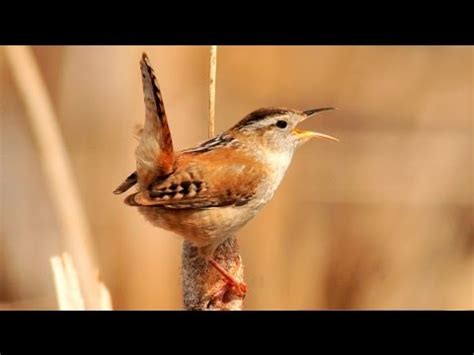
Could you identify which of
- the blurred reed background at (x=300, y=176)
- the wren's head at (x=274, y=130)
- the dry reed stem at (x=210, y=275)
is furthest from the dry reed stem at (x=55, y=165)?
the wren's head at (x=274, y=130)

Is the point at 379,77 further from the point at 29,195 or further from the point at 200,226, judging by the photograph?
the point at 29,195

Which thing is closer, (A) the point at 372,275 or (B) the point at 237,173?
(B) the point at 237,173

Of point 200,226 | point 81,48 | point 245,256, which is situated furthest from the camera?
point 245,256

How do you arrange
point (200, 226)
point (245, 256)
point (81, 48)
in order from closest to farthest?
point (200, 226) < point (81, 48) < point (245, 256)

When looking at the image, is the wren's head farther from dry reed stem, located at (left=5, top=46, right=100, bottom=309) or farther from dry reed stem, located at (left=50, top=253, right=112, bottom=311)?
dry reed stem, located at (left=50, top=253, right=112, bottom=311)

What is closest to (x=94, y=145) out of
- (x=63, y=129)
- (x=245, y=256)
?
(x=63, y=129)

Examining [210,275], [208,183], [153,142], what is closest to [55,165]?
[153,142]

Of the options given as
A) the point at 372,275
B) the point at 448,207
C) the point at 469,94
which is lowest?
the point at 372,275

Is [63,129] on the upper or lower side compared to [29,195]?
upper
